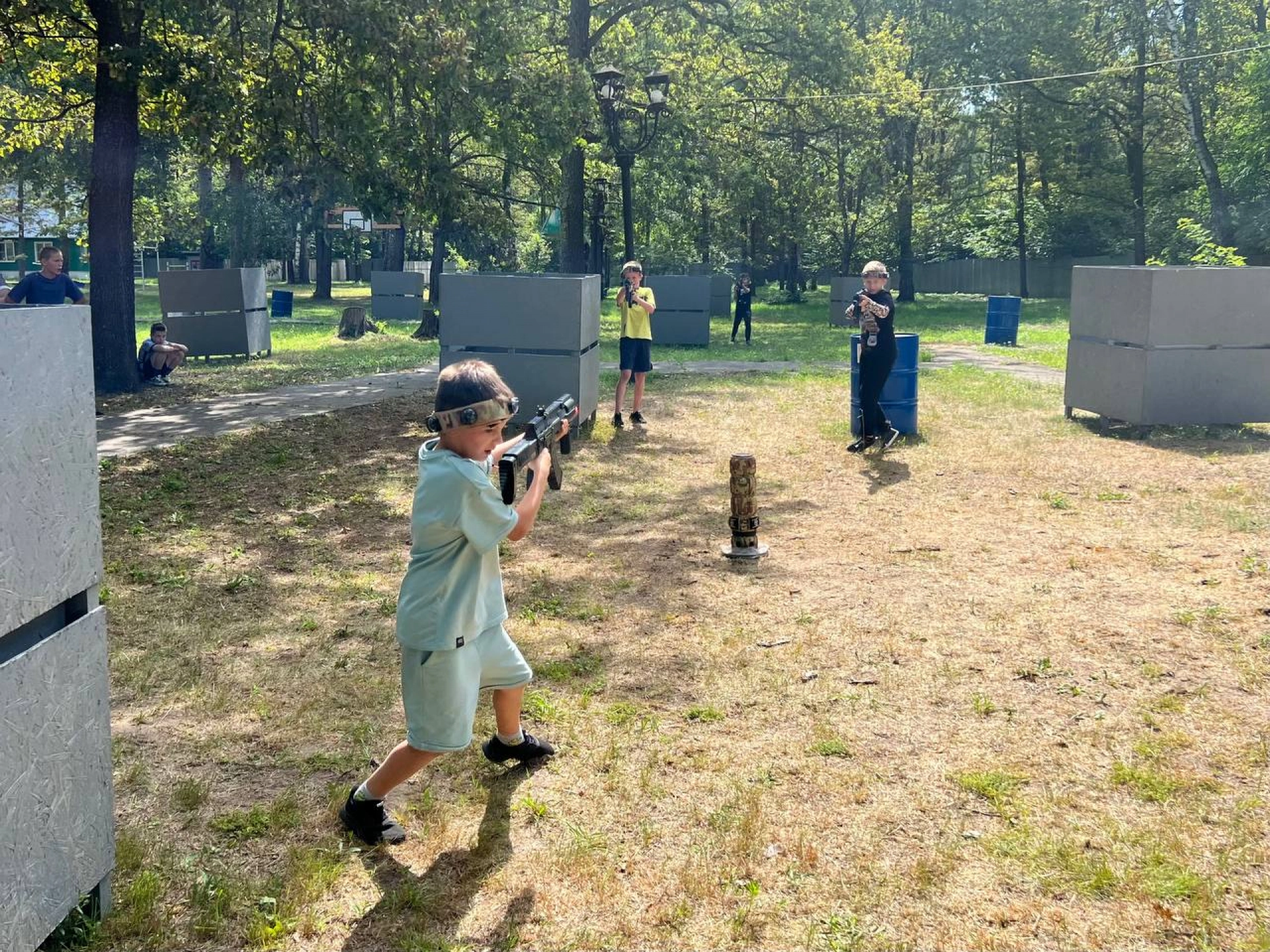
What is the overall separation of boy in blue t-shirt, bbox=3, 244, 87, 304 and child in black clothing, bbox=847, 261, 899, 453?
8910 millimetres

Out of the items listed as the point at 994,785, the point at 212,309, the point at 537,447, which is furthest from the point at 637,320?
the point at 212,309

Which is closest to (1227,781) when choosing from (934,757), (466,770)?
(934,757)

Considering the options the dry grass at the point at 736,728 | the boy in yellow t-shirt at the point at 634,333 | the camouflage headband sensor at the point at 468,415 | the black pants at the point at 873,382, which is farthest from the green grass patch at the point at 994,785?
the boy in yellow t-shirt at the point at 634,333

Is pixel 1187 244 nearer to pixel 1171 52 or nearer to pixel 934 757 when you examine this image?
pixel 1171 52

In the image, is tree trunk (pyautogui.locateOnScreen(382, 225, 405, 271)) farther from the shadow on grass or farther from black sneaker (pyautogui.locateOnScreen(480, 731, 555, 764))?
the shadow on grass

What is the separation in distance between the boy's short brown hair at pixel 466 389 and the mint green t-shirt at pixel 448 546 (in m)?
0.16

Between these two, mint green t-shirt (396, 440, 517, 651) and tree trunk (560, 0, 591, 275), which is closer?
mint green t-shirt (396, 440, 517, 651)

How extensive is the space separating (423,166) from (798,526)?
811 cm

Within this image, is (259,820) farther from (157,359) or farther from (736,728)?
(157,359)

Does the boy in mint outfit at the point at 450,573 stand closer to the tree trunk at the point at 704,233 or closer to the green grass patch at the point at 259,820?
the green grass patch at the point at 259,820

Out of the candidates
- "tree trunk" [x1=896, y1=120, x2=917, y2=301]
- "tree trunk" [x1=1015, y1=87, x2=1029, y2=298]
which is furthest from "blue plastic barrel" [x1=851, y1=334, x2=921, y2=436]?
"tree trunk" [x1=1015, y1=87, x2=1029, y2=298]

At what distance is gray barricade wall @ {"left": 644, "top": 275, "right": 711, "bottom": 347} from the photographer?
24.2 meters

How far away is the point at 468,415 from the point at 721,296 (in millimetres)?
30762

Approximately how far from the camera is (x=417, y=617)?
3.60 metres
